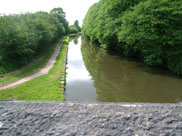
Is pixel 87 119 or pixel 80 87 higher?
pixel 87 119

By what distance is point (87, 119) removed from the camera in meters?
2.04

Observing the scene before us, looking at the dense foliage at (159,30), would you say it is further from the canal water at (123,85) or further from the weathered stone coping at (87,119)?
the weathered stone coping at (87,119)

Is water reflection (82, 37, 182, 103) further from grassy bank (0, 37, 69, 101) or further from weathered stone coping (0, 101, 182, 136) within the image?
weathered stone coping (0, 101, 182, 136)

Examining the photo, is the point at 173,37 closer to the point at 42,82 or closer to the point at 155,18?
the point at 155,18

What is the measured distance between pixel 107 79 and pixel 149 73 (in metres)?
4.67

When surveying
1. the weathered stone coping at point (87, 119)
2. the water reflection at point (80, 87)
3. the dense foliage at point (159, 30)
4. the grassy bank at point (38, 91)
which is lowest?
the water reflection at point (80, 87)

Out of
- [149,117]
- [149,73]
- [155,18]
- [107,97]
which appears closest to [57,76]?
[107,97]

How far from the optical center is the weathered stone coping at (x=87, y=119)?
1878 millimetres

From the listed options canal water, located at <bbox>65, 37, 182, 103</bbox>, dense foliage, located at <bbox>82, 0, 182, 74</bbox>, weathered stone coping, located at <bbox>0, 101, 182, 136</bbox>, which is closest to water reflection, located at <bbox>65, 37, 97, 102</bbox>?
canal water, located at <bbox>65, 37, 182, 103</bbox>

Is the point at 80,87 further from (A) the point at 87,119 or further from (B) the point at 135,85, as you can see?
(A) the point at 87,119

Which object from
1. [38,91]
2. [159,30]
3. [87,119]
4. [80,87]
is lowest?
[80,87]

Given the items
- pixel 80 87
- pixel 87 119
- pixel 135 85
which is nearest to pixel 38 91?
pixel 80 87

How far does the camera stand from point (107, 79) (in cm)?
1359

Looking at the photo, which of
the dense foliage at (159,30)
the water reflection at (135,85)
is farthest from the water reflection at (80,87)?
the dense foliage at (159,30)
